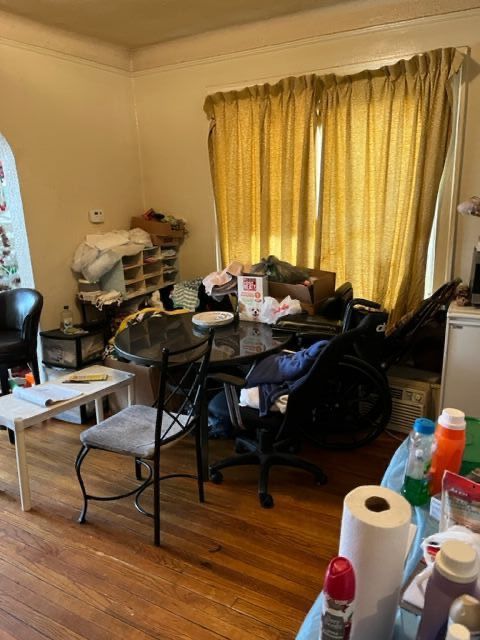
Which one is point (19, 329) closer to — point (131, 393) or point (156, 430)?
point (131, 393)

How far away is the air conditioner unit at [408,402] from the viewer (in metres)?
2.85

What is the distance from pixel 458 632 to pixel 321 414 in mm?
2232

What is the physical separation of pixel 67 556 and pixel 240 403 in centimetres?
99

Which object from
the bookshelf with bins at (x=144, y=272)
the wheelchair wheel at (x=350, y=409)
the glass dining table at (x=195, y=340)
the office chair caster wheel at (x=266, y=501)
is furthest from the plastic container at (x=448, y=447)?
the bookshelf with bins at (x=144, y=272)

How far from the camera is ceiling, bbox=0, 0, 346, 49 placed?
289cm

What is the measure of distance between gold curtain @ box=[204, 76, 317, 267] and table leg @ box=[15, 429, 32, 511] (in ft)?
6.84

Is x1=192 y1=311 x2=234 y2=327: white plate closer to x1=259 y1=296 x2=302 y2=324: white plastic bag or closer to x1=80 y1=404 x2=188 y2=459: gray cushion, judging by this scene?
x1=259 y1=296 x2=302 y2=324: white plastic bag

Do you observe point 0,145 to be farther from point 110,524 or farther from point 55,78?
point 110,524

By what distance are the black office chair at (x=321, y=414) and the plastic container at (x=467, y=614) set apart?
55.8 inches

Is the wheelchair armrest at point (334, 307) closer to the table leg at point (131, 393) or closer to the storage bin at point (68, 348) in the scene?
the table leg at point (131, 393)

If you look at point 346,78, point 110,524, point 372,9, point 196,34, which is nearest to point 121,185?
point 196,34

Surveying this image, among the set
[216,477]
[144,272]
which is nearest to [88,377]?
[216,477]

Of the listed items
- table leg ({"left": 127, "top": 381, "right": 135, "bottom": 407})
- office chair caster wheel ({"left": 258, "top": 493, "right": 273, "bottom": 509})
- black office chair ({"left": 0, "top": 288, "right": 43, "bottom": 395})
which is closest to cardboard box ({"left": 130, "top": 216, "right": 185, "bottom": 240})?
black office chair ({"left": 0, "top": 288, "right": 43, "bottom": 395})

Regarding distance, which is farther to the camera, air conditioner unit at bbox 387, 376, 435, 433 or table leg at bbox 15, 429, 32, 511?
air conditioner unit at bbox 387, 376, 435, 433
